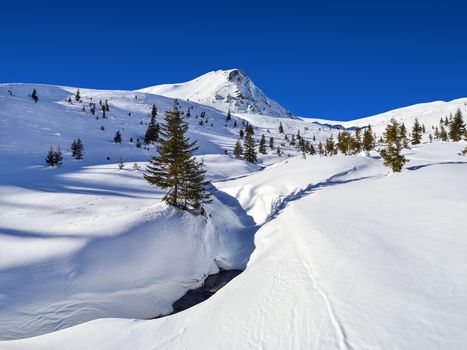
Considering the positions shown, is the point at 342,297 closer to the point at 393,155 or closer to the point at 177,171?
the point at 177,171

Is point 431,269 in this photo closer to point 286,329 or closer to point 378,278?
point 378,278

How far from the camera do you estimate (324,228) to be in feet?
52.5

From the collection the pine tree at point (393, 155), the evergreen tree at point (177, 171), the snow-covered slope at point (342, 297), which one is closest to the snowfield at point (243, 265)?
the snow-covered slope at point (342, 297)

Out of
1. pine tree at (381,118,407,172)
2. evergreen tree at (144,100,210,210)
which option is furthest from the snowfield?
pine tree at (381,118,407,172)

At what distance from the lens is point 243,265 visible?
19516 mm

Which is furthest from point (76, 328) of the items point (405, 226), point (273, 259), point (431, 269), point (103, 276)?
point (405, 226)

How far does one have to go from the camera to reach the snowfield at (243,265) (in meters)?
7.90

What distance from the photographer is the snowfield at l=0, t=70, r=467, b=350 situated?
7902 mm

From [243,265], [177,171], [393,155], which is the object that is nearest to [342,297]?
[243,265]

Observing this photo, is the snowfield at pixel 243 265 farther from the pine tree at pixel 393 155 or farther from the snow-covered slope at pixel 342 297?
the pine tree at pixel 393 155

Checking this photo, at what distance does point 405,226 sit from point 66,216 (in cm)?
1890

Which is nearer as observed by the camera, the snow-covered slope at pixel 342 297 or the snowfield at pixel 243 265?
the snow-covered slope at pixel 342 297

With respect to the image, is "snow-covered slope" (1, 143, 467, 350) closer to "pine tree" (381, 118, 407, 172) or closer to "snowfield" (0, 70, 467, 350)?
"snowfield" (0, 70, 467, 350)

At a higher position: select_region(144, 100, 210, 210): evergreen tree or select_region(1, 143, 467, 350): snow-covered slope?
select_region(144, 100, 210, 210): evergreen tree
